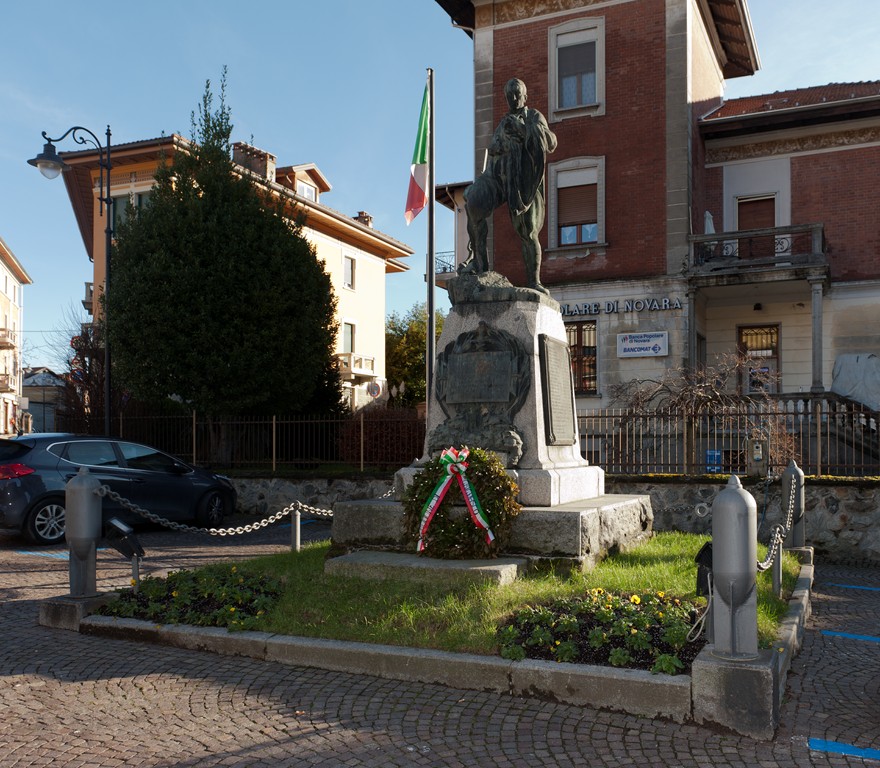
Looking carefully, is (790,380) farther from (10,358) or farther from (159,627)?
(10,358)

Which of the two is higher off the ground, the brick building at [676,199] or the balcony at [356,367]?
the brick building at [676,199]

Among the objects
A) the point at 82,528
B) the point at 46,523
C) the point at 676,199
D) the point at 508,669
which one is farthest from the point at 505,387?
the point at 676,199

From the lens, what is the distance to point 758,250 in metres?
20.6

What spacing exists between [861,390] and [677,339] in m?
4.38

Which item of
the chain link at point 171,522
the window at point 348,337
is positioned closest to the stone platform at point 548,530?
the chain link at point 171,522

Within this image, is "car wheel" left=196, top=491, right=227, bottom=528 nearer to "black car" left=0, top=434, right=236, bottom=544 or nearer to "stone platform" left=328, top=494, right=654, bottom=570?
"black car" left=0, top=434, right=236, bottom=544

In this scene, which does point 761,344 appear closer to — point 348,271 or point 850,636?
point 850,636

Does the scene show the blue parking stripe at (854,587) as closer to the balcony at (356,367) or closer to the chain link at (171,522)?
the chain link at (171,522)

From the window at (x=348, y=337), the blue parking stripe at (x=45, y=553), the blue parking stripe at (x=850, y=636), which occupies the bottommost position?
the blue parking stripe at (x=45, y=553)

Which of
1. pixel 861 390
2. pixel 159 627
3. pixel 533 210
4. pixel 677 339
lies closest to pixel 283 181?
pixel 677 339

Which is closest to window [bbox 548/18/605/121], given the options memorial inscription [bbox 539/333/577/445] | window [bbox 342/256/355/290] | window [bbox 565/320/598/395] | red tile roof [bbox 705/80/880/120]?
red tile roof [bbox 705/80/880/120]

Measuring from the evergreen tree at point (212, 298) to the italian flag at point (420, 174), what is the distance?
2588mm

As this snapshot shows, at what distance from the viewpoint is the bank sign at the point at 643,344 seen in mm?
19844

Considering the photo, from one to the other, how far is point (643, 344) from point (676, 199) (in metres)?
3.64
